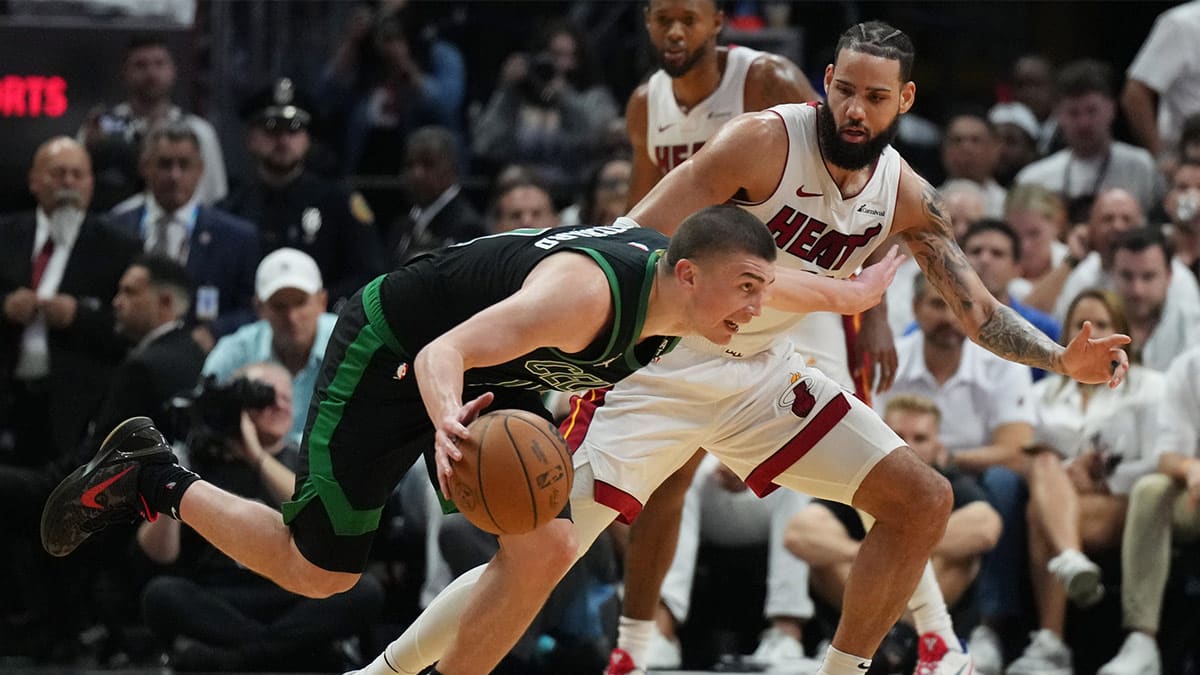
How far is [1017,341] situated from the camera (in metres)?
5.16

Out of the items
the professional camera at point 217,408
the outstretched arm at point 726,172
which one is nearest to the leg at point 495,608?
the outstretched arm at point 726,172

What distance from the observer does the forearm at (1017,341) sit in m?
5.09

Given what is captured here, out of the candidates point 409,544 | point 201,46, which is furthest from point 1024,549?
point 201,46

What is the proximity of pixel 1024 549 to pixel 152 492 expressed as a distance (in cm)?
375

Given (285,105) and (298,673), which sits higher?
(285,105)

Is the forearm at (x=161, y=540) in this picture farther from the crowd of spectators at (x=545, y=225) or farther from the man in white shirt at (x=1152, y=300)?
the man in white shirt at (x=1152, y=300)

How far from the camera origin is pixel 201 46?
411 inches

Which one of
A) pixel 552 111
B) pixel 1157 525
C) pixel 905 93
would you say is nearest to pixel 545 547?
pixel 905 93

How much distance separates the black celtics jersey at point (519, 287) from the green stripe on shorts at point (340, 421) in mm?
45

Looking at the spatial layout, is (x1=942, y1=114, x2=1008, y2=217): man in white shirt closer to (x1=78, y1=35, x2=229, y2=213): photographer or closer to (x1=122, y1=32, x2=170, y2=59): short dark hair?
(x1=78, y1=35, x2=229, y2=213): photographer

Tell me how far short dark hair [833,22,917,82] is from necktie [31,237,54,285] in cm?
490

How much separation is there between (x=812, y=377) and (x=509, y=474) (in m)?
1.46

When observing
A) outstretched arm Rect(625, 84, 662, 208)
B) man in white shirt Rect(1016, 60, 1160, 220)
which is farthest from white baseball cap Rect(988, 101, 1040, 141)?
outstretched arm Rect(625, 84, 662, 208)

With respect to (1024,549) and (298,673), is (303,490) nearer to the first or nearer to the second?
(298,673)
